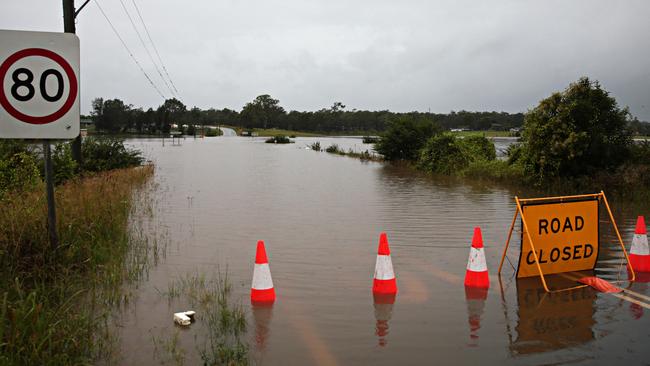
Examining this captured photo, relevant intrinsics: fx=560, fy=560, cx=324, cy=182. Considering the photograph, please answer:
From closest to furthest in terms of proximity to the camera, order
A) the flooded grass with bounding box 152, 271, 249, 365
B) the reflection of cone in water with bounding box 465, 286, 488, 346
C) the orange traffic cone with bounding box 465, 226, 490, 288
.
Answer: the flooded grass with bounding box 152, 271, 249, 365, the reflection of cone in water with bounding box 465, 286, 488, 346, the orange traffic cone with bounding box 465, 226, 490, 288

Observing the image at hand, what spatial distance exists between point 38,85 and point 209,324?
299 cm

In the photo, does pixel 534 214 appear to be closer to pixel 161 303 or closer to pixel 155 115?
pixel 161 303

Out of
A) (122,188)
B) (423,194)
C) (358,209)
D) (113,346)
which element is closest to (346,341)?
(113,346)

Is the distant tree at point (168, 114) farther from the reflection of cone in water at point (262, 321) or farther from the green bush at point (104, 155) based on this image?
the reflection of cone in water at point (262, 321)

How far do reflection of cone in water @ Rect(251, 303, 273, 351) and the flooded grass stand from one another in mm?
136

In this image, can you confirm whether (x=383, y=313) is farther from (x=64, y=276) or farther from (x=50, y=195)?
(x=50, y=195)

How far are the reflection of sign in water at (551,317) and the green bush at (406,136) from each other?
27154mm

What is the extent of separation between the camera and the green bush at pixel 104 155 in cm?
2330

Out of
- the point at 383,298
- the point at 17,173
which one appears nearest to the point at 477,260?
the point at 383,298

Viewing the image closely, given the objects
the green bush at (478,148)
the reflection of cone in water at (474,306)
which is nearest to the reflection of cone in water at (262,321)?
the reflection of cone in water at (474,306)

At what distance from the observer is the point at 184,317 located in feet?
19.3

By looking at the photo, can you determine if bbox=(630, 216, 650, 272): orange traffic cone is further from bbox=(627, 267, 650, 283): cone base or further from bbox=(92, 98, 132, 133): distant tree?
bbox=(92, 98, 132, 133): distant tree

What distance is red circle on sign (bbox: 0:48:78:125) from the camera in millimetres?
5504

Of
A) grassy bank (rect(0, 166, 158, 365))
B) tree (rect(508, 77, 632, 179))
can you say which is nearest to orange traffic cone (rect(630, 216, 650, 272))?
grassy bank (rect(0, 166, 158, 365))
